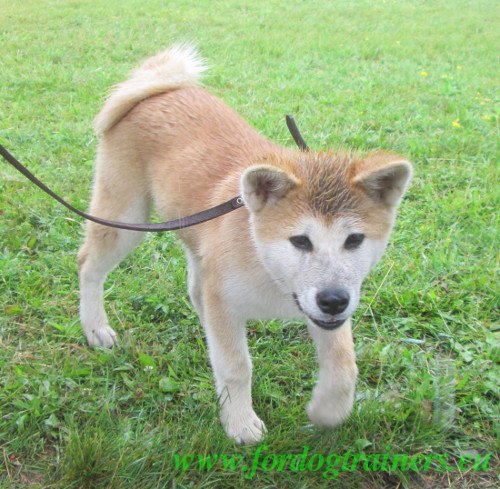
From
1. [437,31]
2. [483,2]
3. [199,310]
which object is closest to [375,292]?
[199,310]

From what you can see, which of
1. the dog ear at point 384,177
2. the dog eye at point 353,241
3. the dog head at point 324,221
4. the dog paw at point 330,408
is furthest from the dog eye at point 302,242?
the dog paw at point 330,408

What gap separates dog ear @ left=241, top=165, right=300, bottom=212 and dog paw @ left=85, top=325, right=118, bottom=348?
1.44 meters

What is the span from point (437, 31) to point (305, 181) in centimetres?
989

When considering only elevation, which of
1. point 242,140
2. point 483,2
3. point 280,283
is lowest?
point 483,2

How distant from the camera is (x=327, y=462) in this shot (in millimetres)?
2672

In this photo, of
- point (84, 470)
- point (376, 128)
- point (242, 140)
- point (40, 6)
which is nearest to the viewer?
point (84, 470)

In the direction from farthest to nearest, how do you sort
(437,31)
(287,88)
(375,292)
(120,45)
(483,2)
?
(483,2), (437,31), (120,45), (287,88), (375,292)

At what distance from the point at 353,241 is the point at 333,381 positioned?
711 mm

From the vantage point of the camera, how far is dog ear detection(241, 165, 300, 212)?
98.5 inches

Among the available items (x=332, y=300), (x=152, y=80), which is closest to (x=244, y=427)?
(x=332, y=300)

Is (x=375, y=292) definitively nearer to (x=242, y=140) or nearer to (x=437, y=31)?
(x=242, y=140)

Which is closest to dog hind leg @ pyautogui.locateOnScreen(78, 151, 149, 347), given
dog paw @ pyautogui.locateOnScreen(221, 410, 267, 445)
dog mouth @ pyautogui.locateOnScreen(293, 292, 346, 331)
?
dog paw @ pyautogui.locateOnScreen(221, 410, 267, 445)

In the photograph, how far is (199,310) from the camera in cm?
363

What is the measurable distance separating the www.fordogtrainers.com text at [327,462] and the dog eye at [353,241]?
98cm
